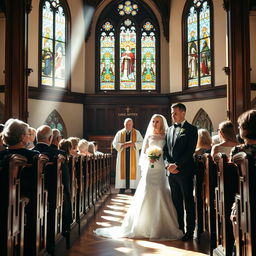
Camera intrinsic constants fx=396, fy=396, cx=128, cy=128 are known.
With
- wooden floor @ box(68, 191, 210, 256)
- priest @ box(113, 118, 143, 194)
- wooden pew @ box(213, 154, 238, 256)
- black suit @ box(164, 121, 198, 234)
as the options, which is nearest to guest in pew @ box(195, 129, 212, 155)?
black suit @ box(164, 121, 198, 234)

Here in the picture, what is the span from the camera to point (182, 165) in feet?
15.8

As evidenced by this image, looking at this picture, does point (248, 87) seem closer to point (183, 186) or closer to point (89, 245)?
point (183, 186)

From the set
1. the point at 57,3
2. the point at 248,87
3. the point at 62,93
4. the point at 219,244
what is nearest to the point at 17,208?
the point at 219,244

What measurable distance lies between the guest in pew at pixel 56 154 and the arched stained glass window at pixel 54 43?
976 centimetres

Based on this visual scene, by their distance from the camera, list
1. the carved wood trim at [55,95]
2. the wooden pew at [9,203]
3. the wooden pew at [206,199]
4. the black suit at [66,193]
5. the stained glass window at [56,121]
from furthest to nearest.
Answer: the stained glass window at [56,121]
the carved wood trim at [55,95]
the black suit at [66,193]
the wooden pew at [206,199]
the wooden pew at [9,203]

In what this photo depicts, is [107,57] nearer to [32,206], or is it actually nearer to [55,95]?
[55,95]

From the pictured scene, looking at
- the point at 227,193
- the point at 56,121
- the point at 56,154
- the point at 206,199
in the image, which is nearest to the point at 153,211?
the point at 206,199

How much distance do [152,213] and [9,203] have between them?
2.88m

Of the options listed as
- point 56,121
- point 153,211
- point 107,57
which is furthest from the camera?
point 107,57

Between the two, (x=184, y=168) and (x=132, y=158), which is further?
(x=132, y=158)

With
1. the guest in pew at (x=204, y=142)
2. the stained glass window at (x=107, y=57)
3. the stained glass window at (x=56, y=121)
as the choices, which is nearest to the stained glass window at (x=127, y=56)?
the stained glass window at (x=107, y=57)

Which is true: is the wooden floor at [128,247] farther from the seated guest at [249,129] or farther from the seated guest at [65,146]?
the seated guest at [249,129]

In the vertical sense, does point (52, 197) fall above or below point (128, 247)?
above

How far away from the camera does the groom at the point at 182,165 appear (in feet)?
15.7
